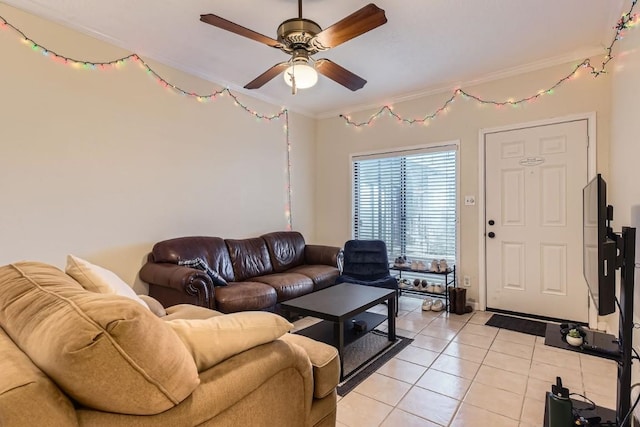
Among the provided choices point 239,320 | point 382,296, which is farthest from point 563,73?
point 239,320

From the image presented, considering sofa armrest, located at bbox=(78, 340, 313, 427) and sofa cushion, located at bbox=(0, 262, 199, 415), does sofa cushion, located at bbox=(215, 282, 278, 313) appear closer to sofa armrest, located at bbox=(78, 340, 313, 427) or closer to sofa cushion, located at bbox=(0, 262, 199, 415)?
sofa armrest, located at bbox=(78, 340, 313, 427)

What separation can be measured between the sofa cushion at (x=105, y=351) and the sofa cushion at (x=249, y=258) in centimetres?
281

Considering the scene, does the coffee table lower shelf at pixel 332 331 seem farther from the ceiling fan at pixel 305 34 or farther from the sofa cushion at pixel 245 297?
the ceiling fan at pixel 305 34

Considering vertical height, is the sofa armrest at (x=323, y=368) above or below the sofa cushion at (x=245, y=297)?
above

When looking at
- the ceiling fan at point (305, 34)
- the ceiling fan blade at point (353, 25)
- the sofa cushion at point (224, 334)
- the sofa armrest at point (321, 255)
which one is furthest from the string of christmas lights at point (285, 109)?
the sofa cushion at point (224, 334)

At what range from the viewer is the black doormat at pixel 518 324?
10.8 feet

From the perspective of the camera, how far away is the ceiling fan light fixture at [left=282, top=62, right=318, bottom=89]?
2.42m

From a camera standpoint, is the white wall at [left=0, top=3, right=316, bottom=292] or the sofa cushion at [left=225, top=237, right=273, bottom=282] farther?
the sofa cushion at [left=225, top=237, right=273, bottom=282]

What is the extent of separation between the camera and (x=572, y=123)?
11.2ft

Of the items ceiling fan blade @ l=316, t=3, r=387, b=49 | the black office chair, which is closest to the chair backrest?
the black office chair

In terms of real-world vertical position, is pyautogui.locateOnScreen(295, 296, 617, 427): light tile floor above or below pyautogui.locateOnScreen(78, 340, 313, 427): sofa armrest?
below

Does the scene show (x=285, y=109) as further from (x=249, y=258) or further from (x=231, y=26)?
(x=231, y=26)

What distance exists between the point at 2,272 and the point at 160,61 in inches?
112

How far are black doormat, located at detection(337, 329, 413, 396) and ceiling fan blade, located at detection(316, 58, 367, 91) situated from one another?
231cm
